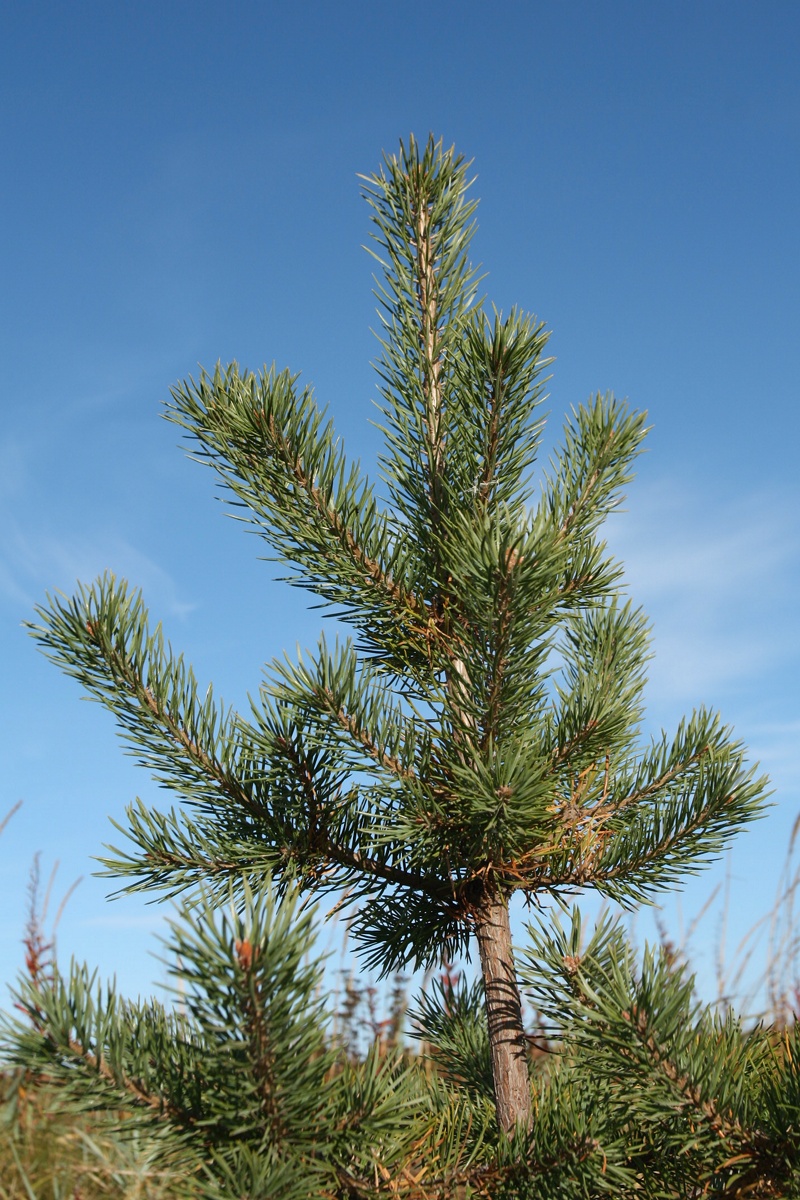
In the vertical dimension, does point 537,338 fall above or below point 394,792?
above

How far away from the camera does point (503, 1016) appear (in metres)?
2.78

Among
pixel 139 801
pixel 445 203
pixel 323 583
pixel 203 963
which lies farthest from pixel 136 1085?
pixel 445 203

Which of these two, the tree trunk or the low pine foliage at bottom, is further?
the tree trunk

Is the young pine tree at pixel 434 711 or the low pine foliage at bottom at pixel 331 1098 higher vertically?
the young pine tree at pixel 434 711

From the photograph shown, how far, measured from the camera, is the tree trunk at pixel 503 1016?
2.71 metres

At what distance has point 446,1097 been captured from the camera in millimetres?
3248

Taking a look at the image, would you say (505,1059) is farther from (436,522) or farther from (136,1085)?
(436,522)

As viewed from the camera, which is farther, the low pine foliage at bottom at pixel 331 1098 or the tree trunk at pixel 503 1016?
the tree trunk at pixel 503 1016

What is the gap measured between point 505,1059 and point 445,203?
2.71 metres

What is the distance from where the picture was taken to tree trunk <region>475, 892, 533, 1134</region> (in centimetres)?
271

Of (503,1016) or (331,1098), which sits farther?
(503,1016)

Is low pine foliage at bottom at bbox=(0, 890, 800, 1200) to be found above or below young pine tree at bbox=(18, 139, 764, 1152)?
below

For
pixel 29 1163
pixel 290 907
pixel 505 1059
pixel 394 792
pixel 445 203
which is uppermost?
pixel 445 203

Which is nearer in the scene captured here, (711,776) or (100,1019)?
(100,1019)
